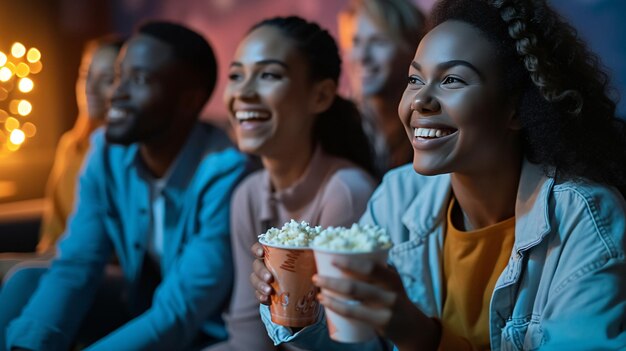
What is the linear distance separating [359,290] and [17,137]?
125 inches

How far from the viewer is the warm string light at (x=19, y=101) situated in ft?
11.0

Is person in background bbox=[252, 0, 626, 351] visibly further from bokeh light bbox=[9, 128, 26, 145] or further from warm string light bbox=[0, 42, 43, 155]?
bokeh light bbox=[9, 128, 26, 145]

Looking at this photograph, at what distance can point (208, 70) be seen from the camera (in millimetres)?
1822

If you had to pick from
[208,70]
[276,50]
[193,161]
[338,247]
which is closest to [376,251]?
[338,247]

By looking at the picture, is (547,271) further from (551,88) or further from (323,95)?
(323,95)

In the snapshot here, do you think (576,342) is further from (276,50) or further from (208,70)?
(208,70)

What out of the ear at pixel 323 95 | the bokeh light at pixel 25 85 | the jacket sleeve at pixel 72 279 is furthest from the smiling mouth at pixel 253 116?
the bokeh light at pixel 25 85

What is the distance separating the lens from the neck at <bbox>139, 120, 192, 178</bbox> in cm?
178

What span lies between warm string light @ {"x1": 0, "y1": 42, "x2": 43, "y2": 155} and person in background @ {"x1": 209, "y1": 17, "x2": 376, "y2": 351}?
2.15 meters

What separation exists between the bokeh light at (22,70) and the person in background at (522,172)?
8.67 ft

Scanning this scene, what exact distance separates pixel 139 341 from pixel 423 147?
30.7 inches

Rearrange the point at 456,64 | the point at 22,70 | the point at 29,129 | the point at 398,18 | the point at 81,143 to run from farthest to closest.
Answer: the point at 29,129 < the point at 22,70 < the point at 81,143 < the point at 398,18 < the point at 456,64

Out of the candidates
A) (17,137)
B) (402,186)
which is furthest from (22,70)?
(402,186)

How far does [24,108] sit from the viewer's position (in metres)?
3.60
